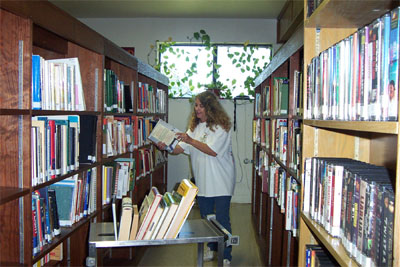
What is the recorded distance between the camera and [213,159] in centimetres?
322

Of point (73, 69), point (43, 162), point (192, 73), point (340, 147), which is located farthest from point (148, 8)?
point (340, 147)

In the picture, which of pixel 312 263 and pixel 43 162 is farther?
pixel 43 162

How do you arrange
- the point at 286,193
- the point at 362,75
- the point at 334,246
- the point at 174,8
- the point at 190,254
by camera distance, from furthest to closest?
the point at 174,8 < the point at 190,254 < the point at 286,193 < the point at 334,246 < the point at 362,75

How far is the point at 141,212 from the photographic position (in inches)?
64.8

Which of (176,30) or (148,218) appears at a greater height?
(176,30)

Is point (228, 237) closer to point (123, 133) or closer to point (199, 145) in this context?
point (199, 145)

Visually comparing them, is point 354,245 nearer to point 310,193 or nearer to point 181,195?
point 310,193

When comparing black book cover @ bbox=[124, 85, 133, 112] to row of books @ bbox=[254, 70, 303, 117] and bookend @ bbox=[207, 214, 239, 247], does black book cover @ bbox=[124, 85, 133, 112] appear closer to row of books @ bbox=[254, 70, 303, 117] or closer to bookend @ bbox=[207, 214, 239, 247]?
row of books @ bbox=[254, 70, 303, 117]

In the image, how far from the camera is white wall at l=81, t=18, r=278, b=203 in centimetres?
595

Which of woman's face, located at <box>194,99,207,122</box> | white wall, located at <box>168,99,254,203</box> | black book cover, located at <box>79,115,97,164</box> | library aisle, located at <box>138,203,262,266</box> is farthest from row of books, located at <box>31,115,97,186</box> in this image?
white wall, located at <box>168,99,254,203</box>

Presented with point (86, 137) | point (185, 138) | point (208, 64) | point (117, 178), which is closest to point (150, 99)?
point (185, 138)

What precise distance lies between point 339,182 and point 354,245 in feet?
0.75

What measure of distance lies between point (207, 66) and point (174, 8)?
1.07 meters

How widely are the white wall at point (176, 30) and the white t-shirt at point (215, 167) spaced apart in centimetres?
311
